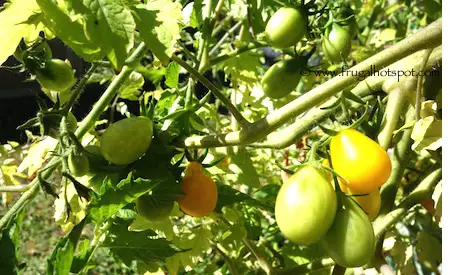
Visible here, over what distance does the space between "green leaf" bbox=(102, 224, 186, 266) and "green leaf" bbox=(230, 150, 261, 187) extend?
0.46 meters

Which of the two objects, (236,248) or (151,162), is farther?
(236,248)

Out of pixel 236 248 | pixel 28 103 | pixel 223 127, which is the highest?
pixel 223 127

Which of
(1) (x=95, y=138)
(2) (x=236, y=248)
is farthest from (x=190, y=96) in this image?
(2) (x=236, y=248)

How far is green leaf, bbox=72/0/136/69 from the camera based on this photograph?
0.57 meters

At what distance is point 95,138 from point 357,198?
67 centimetres

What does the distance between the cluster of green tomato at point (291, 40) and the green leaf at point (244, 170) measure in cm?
33

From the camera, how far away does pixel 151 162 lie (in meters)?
0.76

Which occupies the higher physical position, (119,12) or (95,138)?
(119,12)

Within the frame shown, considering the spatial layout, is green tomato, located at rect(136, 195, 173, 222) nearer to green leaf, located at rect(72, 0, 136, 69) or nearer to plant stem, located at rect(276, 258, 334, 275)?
green leaf, located at rect(72, 0, 136, 69)

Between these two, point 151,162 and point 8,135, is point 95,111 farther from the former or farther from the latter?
point 8,135

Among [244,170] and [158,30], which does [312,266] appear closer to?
[244,170]

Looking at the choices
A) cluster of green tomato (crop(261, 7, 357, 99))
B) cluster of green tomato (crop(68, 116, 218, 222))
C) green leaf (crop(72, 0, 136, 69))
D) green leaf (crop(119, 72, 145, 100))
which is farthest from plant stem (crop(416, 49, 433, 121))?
green leaf (crop(119, 72, 145, 100))

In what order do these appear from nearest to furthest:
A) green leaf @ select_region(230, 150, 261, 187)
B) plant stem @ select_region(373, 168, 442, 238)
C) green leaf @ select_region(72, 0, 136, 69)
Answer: green leaf @ select_region(72, 0, 136, 69)
plant stem @ select_region(373, 168, 442, 238)
green leaf @ select_region(230, 150, 261, 187)

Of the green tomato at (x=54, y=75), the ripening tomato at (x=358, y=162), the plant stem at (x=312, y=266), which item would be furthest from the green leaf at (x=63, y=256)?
the plant stem at (x=312, y=266)
